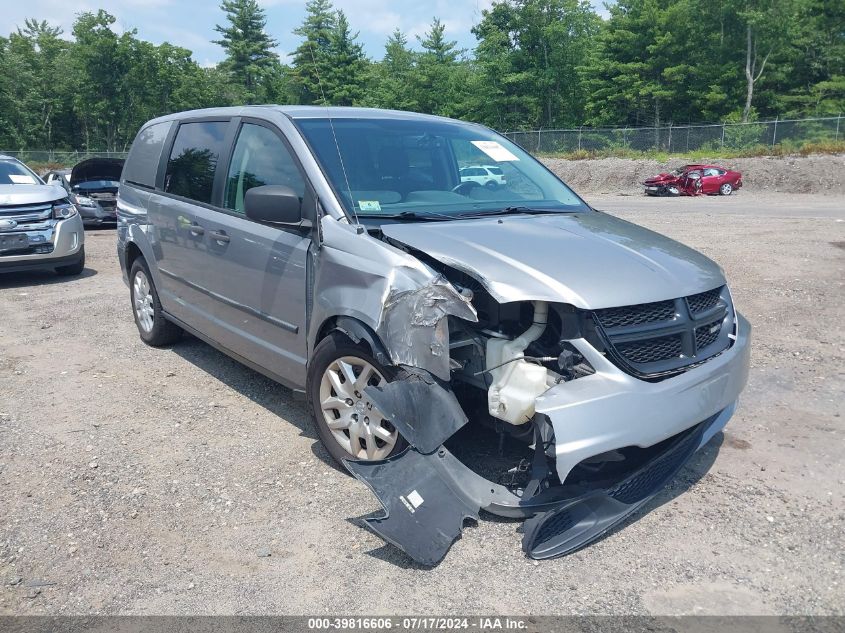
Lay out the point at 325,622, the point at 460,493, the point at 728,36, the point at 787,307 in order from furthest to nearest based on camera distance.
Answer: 1. the point at 728,36
2. the point at 787,307
3. the point at 460,493
4. the point at 325,622

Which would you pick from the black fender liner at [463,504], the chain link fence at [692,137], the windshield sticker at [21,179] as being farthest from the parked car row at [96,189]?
the chain link fence at [692,137]

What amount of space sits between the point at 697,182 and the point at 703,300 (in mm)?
29980

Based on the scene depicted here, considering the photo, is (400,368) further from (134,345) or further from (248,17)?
(248,17)

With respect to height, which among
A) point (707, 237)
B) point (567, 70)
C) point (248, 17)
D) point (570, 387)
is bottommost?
point (707, 237)

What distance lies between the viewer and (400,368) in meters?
3.49

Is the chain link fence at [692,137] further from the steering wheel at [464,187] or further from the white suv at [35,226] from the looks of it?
the steering wheel at [464,187]

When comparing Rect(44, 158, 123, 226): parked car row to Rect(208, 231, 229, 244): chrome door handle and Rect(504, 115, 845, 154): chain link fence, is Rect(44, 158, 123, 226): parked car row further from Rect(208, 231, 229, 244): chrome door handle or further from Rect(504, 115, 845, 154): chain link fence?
Rect(504, 115, 845, 154): chain link fence

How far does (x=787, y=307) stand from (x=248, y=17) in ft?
219

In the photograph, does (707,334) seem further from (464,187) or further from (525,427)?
(464,187)

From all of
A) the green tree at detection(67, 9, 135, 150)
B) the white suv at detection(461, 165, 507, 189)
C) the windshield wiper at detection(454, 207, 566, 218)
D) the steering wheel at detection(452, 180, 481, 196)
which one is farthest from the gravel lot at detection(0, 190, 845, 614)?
the green tree at detection(67, 9, 135, 150)

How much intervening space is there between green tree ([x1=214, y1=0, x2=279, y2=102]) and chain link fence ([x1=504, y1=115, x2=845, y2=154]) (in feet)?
102

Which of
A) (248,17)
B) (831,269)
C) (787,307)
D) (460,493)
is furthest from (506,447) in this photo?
(248,17)

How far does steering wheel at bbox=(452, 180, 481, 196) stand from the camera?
458cm

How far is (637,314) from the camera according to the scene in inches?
131
